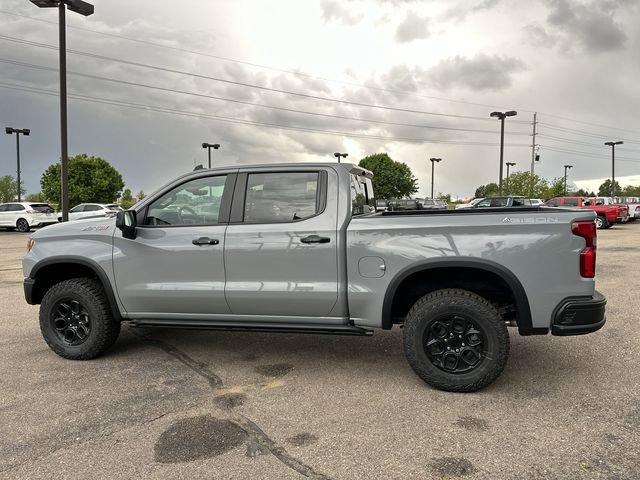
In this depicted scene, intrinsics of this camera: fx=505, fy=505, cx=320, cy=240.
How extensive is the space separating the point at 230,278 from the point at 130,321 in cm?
116

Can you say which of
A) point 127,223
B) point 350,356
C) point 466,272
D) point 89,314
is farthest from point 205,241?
point 466,272

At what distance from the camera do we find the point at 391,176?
70250mm

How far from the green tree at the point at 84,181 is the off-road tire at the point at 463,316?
4773cm

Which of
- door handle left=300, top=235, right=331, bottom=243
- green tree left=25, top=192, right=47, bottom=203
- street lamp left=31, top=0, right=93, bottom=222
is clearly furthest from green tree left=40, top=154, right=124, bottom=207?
door handle left=300, top=235, right=331, bottom=243

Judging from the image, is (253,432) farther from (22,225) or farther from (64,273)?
(22,225)

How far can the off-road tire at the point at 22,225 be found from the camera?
2484cm

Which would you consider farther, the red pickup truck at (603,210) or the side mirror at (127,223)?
the red pickup truck at (603,210)

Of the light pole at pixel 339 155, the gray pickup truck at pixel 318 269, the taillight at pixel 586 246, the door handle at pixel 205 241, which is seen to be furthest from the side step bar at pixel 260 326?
the light pole at pixel 339 155

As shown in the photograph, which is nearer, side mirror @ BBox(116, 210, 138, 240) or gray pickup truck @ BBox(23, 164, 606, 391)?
gray pickup truck @ BBox(23, 164, 606, 391)

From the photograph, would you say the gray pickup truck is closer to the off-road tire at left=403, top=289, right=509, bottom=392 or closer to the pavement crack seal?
the off-road tire at left=403, top=289, right=509, bottom=392

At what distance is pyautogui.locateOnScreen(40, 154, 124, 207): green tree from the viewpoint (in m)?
46.3

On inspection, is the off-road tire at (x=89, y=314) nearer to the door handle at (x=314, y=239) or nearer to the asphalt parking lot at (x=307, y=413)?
the asphalt parking lot at (x=307, y=413)

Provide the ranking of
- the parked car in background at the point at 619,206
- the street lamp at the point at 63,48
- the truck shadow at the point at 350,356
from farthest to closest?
1. the parked car in background at the point at 619,206
2. the street lamp at the point at 63,48
3. the truck shadow at the point at 350,356

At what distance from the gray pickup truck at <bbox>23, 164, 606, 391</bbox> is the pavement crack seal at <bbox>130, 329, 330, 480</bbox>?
44 cm
